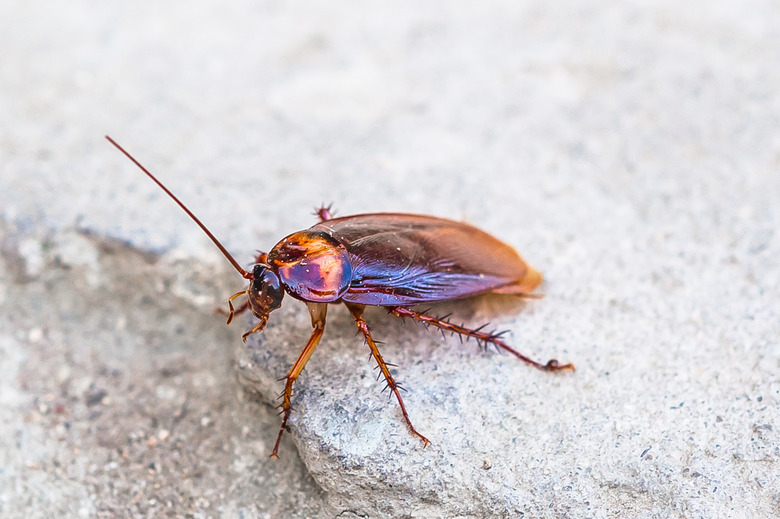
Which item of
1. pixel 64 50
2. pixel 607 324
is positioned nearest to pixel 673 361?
pixel 607 324

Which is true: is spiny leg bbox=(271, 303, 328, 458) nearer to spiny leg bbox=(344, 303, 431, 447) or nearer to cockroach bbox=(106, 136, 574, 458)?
cockroach bbox=(106, 136, 574, 458)

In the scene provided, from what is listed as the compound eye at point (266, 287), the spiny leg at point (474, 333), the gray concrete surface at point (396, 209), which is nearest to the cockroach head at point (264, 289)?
the compound eye at point (266, 287)

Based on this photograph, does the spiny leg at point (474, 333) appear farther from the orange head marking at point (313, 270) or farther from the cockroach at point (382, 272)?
the orange head marking at point (313, 270)

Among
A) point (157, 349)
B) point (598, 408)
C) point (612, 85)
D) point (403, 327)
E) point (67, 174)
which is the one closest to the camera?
point (598, 408)

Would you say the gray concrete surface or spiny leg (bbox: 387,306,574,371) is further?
spiny leg (bbox: 387,306,574,371)

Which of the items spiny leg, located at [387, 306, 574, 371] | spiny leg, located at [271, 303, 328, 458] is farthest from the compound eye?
spiny leg, located at [387, 306, 574, 371]

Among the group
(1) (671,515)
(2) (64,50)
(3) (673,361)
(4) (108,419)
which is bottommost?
(4) (108,419)

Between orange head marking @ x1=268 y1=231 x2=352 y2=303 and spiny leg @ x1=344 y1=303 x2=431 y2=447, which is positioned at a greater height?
orange head marking @ x1=268 y1=231 x2=352 y2=303

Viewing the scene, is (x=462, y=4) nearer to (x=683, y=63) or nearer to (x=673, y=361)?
(x=683, y=63)
